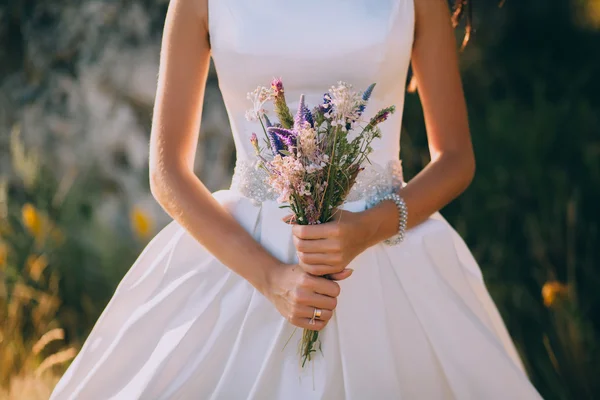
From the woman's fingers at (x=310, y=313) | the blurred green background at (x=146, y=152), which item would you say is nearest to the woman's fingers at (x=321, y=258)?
the woman's fingers at (x=310, y=313)

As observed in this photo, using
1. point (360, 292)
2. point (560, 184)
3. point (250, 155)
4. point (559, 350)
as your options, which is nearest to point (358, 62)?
point (250, 155)

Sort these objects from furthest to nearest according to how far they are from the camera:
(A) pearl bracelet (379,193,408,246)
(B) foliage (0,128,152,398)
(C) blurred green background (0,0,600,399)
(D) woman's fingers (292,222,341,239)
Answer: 1. (C) blurred green background (0,0,600,399)
2. (B) foliage (0,128,152,398)
3. (A) pearl bracelet (379,193,408,246)
4. (D) woman's fingers (292,222,341,239)

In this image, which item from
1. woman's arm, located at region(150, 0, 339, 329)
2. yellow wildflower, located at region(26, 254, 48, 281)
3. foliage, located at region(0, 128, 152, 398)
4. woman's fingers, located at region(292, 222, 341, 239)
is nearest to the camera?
woman's fingers, located at region(292, 222, 341, 239)

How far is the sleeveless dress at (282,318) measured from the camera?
194 centimetres

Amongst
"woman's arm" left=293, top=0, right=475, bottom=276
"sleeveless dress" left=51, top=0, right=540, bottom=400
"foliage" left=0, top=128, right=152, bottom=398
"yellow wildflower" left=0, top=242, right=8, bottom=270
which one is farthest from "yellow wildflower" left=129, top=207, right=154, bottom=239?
"woman's arm" left=293, top=0, right=475, bottom=276

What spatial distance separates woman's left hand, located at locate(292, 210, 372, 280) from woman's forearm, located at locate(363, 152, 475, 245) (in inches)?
4.0

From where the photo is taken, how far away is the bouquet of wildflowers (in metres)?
1.63

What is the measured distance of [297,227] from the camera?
70.2 inches

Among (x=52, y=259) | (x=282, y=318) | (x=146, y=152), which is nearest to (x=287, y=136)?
(x=282, y=318)

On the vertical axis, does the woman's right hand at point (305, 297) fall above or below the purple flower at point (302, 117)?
below

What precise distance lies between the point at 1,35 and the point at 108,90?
2.49 ft

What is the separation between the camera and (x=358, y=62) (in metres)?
2.10

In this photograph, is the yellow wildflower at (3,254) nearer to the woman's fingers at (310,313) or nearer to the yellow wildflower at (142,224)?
the yellow wildflower at (142,224)

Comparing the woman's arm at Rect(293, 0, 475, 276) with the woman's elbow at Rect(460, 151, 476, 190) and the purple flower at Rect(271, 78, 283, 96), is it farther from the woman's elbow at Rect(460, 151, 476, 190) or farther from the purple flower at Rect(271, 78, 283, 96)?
the purple flower at Rect(271, 78, 283, 96)
